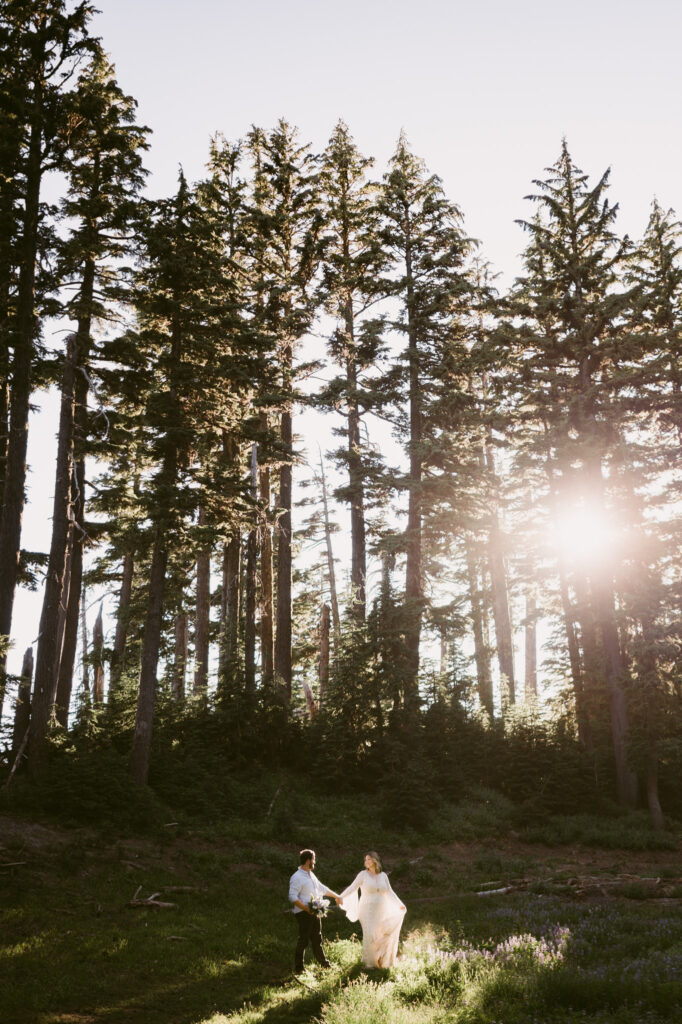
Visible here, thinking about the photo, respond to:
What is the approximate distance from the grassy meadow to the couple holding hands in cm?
40

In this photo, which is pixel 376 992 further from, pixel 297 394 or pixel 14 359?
pixel 297 394

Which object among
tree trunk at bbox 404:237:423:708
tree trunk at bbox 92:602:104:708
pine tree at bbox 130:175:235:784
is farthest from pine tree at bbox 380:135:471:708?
tree trunk at bbox 92:602:104:708

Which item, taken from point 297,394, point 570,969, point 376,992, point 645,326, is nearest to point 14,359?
point 297,394

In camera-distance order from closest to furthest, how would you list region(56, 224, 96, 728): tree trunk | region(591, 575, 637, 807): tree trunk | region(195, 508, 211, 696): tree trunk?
region(56, 224, 96, 728): tree trunk
region(591, 575, 637, 807): tree trunk
region(195, 508, 211, 696): tree trunk

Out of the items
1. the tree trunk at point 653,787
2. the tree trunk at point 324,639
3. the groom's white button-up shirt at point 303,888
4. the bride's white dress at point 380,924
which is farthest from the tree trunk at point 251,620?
the tree trunk at point 653,787

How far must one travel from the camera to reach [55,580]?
58.3 ft

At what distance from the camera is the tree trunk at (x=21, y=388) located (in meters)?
15.8

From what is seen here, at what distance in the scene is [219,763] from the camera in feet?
66.9

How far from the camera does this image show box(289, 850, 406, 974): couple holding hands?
937cm

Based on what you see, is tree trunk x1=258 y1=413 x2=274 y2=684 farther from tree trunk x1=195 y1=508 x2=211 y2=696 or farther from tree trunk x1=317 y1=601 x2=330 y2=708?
tree trunk x1=317 y1=601 x2=330 y2=708

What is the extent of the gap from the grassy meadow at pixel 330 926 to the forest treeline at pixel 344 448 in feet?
9.43

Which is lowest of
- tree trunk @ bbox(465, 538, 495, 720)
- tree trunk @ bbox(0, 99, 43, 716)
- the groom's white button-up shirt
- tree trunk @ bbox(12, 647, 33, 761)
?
the groom's white button-up shirt

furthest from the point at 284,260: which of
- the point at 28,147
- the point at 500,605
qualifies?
the point at 500,605

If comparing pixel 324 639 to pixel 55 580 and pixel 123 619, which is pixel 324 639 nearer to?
pixel 123 619
